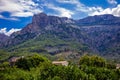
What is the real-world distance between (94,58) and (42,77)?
6478 cm

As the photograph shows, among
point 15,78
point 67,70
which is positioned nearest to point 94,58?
point 67,70

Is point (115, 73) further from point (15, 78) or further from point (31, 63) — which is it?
point (31, 63)

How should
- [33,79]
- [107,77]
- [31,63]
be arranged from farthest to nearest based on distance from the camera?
[31,63] < [107,77] < [33,79]

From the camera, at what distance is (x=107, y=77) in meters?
120

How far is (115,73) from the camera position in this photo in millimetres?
126938

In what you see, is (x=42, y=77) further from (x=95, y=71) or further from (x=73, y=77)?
(x=95, y=71)

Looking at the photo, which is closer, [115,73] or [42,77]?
[42,77]

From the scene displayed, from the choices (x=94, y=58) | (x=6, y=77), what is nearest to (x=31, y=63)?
(x=94, y=58)

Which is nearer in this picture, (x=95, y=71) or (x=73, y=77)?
(x=73, y=77)

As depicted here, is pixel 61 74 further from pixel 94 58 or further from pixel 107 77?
pixel 94 58

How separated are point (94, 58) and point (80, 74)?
60.3 m

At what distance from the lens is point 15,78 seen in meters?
112

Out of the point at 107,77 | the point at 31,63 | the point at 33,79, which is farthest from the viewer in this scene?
the point at 31,63

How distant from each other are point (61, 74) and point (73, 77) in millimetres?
5123
